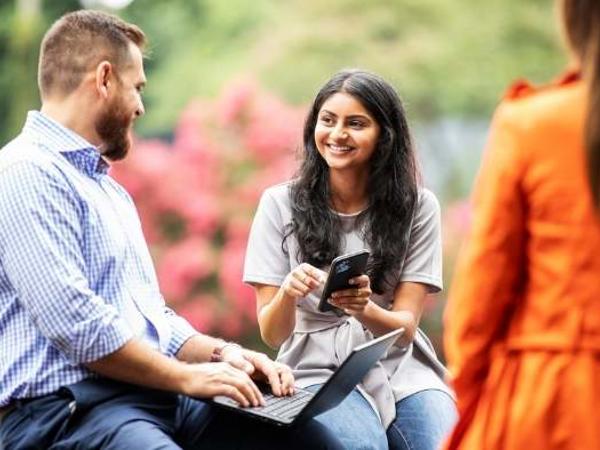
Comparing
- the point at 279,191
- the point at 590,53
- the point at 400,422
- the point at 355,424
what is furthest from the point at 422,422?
the point at 590,53

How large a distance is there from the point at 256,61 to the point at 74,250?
6257mm

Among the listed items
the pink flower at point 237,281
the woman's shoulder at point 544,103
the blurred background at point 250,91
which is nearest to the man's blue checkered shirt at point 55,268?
the woman's shoulder at point 544,103

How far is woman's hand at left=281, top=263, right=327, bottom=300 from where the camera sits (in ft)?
8.66

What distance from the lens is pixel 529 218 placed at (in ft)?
5.88

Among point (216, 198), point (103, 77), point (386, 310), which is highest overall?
point (103, 77)

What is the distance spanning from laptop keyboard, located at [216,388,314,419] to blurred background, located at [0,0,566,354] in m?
5.06

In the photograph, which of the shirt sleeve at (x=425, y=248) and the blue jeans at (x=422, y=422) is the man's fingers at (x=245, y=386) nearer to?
the blue jeans at (x=422, y=422)

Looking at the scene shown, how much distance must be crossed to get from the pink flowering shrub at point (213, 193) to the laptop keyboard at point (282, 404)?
5206 millimetres

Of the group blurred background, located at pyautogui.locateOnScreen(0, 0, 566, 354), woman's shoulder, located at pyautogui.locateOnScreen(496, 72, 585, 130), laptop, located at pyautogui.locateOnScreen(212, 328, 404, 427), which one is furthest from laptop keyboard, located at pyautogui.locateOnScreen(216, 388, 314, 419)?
blurred background, located at pyautogui.locateOnScreen(0, 0, 566, 354)

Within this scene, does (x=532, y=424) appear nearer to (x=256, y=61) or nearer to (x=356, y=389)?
(x=356, y=389)

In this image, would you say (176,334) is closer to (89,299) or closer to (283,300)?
(283,300)

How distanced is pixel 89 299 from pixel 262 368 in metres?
0.44

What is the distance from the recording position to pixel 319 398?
2273mm

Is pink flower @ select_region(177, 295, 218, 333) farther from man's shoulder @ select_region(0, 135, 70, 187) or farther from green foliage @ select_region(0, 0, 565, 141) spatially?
man's shoulder @ select_region(0, 135, 70, 187)
